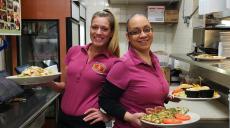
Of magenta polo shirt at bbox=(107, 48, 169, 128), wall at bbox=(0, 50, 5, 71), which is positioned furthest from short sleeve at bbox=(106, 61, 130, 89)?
wall at bbox=(0, 50, 5, 71)

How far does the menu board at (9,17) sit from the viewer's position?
298 centimetres

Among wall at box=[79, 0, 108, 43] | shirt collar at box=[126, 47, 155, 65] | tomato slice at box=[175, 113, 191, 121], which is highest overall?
wall at box=[79, 0, 108, 43]

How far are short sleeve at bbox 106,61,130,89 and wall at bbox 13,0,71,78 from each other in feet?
8.81

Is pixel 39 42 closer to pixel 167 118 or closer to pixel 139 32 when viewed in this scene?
pixel 139 32

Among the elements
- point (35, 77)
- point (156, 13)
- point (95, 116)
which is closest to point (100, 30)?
point (95, 116)

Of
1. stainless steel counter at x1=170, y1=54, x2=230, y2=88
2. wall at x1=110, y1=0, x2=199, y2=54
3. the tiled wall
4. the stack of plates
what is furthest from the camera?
the tiled wall

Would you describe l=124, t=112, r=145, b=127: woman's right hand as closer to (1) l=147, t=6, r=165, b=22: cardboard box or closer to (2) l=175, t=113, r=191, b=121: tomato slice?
(2) l=175, t=113, r=191, b=121: tomato slice

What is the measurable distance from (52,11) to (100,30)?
2.57 m

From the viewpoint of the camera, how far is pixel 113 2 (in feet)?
18.6

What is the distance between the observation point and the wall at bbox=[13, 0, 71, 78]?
13.3ft

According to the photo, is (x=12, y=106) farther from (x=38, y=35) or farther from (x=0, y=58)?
(x=38, y=35)

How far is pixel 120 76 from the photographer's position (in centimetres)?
145

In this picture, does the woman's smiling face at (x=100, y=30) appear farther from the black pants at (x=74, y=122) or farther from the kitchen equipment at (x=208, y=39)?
the kitchen equipment at (x=208, y=39)

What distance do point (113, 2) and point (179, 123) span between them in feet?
14.8
